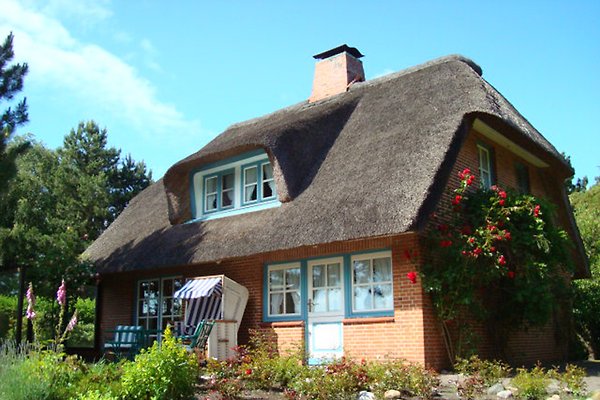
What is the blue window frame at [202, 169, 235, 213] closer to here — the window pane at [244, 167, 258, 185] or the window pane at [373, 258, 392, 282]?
the window pane at [244, 167, 258, 185]

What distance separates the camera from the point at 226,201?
563 inches

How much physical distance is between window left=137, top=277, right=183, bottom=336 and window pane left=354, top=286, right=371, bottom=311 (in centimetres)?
475

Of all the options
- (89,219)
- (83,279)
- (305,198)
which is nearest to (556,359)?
(305,198)

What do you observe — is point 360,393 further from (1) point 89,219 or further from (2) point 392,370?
(1) point 89,219

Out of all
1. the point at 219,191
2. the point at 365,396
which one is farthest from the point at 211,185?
the point at 365,396

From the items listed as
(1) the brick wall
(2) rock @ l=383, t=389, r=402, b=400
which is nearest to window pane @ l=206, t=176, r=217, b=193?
(1) the brick wall

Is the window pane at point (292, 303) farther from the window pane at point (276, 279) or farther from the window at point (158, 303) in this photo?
the window at point (158, 303)

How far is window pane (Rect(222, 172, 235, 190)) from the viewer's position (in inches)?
563

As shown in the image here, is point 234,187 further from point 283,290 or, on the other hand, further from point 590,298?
point 590,298

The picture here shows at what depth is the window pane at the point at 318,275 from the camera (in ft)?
38.6

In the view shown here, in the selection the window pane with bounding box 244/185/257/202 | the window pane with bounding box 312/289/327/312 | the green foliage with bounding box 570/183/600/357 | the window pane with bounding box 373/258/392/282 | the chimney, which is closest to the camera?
the window pane with bounding box 373/258/392/282

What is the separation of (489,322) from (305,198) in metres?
4.20

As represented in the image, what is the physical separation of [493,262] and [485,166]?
290cm

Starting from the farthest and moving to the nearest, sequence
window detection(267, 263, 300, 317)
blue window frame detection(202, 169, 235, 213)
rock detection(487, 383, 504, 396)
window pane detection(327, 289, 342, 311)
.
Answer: blue window frame detection(202, 169, 235, 213), window detection(267, 263, 300, 317), window pane detection(327, 289, 342, 311), rock detection(487, 383, 504, 396)
